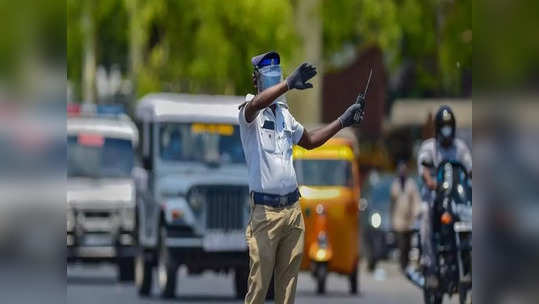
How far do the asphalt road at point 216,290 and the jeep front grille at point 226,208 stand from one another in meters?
0.89

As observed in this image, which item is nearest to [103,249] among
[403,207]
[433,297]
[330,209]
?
[330,209]

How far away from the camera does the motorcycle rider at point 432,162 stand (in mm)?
14203

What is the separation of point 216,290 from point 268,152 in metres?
13.2

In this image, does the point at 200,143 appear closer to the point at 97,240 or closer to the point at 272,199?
the point at 97,240

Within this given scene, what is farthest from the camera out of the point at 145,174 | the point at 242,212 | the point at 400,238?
the point at 400,238

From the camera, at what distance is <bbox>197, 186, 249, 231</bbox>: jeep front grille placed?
19828 millimetres

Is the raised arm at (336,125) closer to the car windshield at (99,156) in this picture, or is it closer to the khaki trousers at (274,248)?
the khaki trousers at (274,248)

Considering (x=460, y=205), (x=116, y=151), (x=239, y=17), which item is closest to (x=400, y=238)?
(x=116, y=151)

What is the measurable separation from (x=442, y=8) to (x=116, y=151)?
34.7 ft

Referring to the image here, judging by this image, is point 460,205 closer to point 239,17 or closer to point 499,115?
point 499,115

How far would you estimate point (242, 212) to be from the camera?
19844mm

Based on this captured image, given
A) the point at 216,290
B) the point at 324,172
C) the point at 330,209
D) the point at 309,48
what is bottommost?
the point at 216,290

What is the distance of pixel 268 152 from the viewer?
9156 millimetres

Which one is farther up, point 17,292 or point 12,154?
point 12,154
